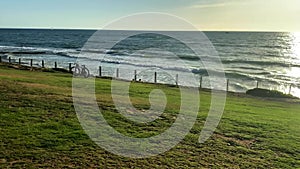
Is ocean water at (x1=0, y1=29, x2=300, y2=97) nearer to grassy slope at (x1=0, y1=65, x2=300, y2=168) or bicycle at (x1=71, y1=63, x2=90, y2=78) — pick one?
bicycle at (x1=71, y1=63, x2=90, y2=78)

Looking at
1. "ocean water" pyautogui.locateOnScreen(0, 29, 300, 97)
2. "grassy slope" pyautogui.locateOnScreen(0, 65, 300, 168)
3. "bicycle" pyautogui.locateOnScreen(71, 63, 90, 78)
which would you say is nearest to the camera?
"grassy slope" pyautogui.locateOnScreen(0, 65, 300, 168)

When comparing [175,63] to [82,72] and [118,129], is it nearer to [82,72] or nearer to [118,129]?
[82,72]

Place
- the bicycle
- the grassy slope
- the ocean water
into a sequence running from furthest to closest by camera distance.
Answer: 1. the ocean water
2. the bicycle
3. the grassy slope

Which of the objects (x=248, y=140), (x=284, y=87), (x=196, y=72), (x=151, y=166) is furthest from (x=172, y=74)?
(x=151, y=166)

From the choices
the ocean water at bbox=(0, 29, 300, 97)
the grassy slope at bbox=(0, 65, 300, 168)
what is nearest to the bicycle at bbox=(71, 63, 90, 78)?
the ocean water at bbox=(0, 29, 300, 97)

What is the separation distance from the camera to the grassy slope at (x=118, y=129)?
6.32m

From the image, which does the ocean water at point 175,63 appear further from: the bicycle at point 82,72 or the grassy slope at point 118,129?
the grassy slope at point 118,129

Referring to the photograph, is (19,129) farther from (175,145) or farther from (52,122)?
(175,145)

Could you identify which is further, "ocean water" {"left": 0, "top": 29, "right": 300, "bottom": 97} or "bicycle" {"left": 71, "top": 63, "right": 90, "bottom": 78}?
"ocean water" {"left": 0, "top": 29, "right": 300, "bottom": 97}

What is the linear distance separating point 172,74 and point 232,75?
812 cm

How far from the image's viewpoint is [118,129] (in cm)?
841

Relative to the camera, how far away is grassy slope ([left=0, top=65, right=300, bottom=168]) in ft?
20.7

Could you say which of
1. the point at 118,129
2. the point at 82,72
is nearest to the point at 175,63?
the point at 82,72

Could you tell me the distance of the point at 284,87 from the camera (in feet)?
106
